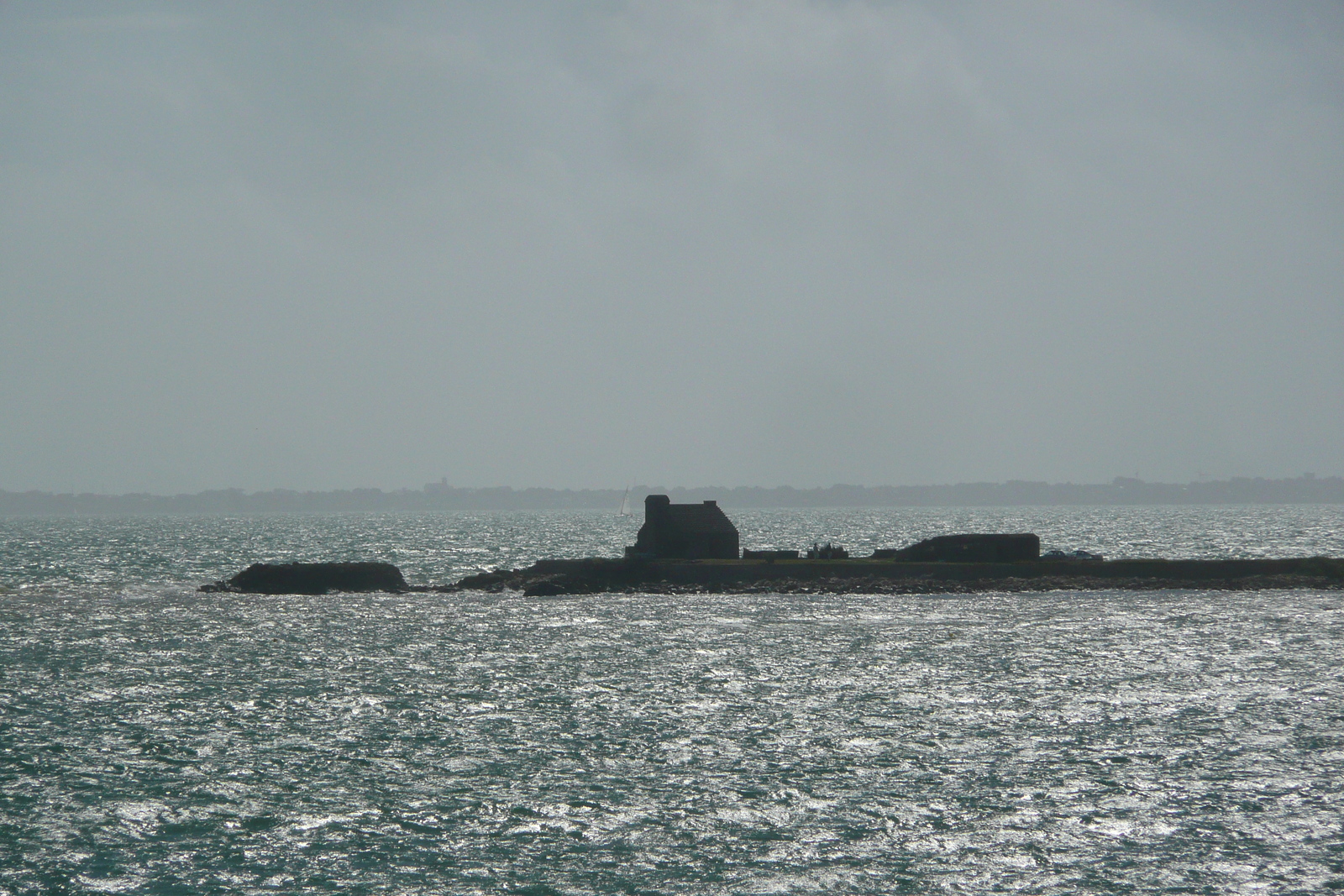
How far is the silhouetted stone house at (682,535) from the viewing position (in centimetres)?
9750

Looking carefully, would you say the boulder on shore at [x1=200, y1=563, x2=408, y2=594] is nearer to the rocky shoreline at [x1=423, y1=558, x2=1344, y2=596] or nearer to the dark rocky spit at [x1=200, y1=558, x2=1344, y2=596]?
the dark rocky spit at [x1=200, y1=558, x2=1344, y2=596]

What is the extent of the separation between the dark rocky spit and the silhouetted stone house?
3.52 metres

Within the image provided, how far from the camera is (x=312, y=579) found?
3738 inches

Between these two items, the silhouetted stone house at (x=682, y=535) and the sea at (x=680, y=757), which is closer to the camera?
the sea at (x=680, y=757)

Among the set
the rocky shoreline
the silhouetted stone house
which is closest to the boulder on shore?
the rocky shoreline

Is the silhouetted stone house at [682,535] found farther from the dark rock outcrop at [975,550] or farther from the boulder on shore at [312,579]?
the boulder on shore at [312,579]

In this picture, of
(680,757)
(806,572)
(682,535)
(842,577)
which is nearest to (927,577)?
(842,577)

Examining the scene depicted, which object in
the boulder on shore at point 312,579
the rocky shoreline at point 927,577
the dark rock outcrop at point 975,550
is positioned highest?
the dark rock outcrop at point 975,550

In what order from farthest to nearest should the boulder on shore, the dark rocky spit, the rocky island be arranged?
the boulder on shore
the rocky island
the dark rocky spit

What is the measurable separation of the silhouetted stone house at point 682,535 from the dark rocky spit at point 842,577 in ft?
Result: 11.6

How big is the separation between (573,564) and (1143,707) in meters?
61.6

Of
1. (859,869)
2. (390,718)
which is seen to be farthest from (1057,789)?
(390,718)

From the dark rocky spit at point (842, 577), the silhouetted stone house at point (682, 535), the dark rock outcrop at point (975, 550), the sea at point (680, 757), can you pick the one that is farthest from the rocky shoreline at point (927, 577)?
the sea at point (680, 757)

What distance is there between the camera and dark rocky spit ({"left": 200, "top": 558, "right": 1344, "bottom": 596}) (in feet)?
290
